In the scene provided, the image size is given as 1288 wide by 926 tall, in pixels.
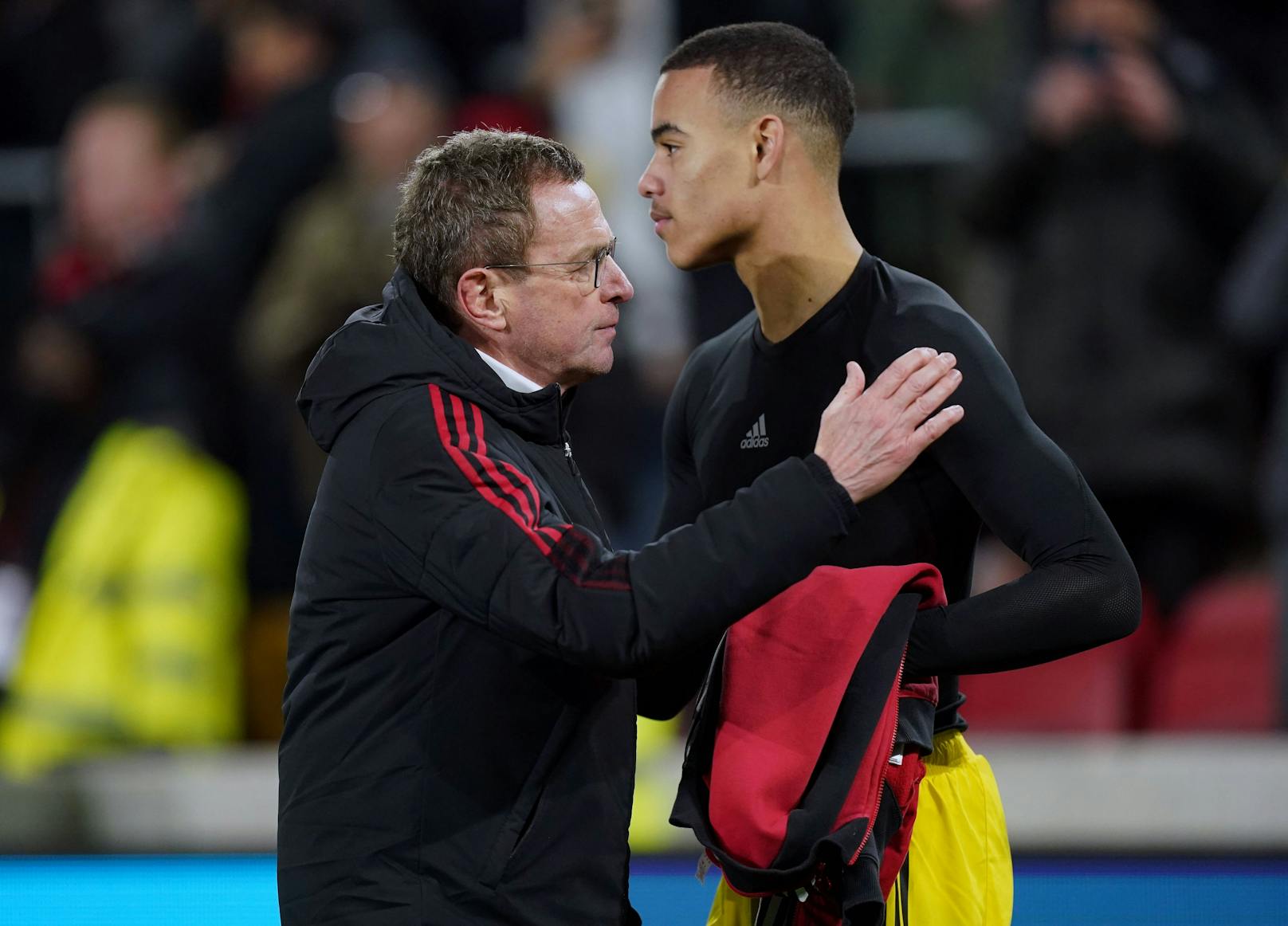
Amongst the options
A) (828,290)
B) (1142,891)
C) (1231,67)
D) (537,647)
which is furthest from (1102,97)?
(537,647)

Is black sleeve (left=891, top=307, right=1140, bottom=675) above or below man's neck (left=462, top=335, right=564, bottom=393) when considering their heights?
below

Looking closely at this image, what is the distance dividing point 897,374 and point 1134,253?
290 centimetres

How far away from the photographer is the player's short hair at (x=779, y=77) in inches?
104

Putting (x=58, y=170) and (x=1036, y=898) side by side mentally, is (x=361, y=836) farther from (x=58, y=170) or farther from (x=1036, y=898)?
(x=58, y=170)

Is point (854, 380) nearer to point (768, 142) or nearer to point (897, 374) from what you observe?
point (897, 374)

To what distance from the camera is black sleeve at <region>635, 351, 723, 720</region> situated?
2701 mm

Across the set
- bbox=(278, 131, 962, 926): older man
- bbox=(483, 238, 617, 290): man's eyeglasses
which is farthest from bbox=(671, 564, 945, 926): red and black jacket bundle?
bbox=(483, 238, 617, 290): man's eyeglasses

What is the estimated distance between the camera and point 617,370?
17.2ft

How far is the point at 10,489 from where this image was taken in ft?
19.7

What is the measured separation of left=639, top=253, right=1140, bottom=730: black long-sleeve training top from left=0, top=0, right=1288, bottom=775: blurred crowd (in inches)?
95.1

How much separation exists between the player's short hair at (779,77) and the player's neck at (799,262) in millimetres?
104

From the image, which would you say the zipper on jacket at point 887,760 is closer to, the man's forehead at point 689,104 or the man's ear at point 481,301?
the man's ear at point 481,301

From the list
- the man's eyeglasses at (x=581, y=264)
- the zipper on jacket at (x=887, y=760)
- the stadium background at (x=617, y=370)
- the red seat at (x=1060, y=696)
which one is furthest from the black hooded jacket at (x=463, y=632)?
the red seat at (x=1060, y=696)

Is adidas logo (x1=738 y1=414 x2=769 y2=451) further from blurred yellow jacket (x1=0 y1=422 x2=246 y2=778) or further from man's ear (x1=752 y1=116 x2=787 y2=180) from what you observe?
blurred yellow jacket (x1=0 y1=422 x2=246 y2=778)
